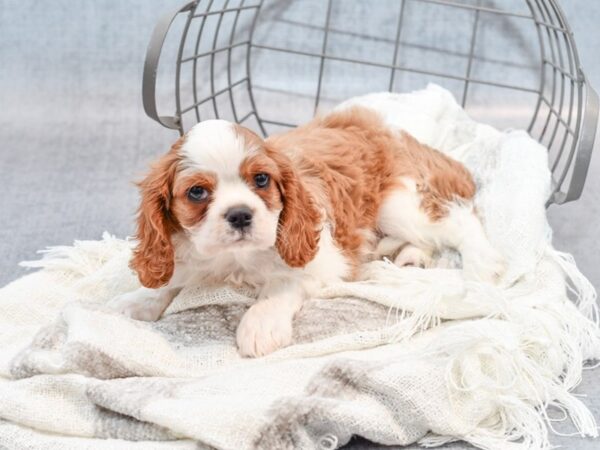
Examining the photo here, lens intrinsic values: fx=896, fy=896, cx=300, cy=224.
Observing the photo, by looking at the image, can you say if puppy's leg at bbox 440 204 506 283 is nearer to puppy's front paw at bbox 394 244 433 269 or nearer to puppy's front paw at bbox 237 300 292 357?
puppy's front paw at bbox 394 244 433 269

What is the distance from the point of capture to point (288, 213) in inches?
102

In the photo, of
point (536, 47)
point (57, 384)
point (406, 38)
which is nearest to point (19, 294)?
point (57, 384)

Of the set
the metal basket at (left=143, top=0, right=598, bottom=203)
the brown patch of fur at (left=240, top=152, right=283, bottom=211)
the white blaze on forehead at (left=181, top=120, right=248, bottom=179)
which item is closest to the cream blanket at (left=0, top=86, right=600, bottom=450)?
the brown patch of fur at (left=240, top=152, right=283, bottom=211)

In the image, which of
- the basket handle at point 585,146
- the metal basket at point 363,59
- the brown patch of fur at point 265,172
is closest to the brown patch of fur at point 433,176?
the basket handle at point 585,146

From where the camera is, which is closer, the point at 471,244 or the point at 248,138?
the point at 248,138

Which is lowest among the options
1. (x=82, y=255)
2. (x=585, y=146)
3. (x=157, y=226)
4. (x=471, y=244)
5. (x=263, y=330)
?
(x=82, y=255)

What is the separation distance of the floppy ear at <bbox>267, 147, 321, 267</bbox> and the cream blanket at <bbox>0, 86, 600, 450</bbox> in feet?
0.63

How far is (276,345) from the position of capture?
8.34 feet

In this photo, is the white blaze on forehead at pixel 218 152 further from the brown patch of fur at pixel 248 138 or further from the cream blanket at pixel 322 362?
the cream blanket at pixel 322 362

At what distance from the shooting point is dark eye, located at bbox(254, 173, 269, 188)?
8.09ft

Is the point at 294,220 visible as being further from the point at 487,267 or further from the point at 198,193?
the point at 487,267

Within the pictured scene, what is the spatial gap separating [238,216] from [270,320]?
39 cm

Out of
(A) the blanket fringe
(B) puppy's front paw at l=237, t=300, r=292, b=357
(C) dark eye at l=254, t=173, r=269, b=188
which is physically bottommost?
(A) the blanket fringe

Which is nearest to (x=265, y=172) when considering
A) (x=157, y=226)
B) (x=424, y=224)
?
(x=157, y=226)
